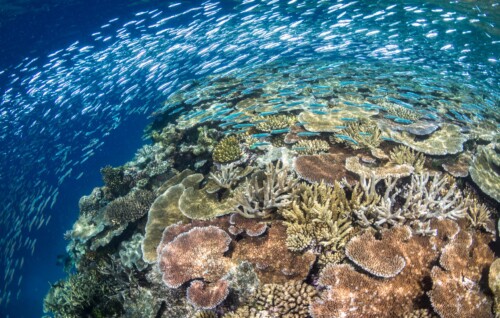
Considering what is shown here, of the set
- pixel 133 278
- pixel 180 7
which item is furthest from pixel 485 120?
pixel 180 7

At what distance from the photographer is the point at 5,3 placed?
15.1 metres

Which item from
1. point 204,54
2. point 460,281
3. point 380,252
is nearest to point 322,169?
point 380,252

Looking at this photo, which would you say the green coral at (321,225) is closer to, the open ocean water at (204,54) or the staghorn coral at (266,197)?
the staghorn coral at (266,197)

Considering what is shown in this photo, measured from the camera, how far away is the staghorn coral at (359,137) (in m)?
7.10

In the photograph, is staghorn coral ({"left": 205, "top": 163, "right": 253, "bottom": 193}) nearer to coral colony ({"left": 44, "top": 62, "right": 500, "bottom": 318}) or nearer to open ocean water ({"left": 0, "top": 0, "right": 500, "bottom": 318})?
coral colony ({"left": 44, "top": 62, "right": 500, "bottom": 318})

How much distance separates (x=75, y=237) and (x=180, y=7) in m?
17.5

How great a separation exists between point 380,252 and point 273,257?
154 cm

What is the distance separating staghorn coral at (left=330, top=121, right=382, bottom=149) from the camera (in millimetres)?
7102

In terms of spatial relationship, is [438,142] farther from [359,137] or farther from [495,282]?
[495,282]

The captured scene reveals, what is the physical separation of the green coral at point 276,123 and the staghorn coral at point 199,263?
4.30m

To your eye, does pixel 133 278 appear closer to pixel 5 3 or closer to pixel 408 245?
pixel 408 245

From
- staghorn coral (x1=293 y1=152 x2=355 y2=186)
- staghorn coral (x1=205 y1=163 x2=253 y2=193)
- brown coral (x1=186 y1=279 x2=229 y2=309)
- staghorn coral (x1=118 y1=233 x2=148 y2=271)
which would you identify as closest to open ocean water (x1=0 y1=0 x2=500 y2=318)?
staghorn coral (x1=205 y1=163 x2=253 y2=193)

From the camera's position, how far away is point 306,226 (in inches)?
177

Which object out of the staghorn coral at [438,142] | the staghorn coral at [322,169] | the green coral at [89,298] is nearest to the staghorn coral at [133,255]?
the green coral at [89,298]
